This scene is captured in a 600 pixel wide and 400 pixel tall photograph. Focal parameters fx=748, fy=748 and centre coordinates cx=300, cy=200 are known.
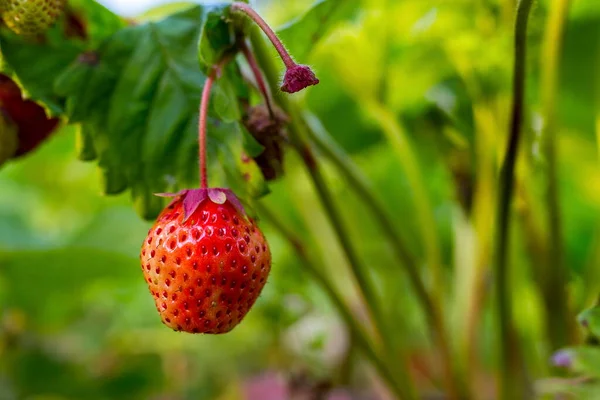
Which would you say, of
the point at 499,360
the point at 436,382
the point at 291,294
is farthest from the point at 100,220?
the point at 499,360

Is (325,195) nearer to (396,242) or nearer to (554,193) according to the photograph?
(396,242)

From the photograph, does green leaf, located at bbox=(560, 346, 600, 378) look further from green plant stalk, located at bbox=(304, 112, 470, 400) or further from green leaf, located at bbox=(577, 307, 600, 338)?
green plant stalk, located at bbox=(304, 112, 470, 400)

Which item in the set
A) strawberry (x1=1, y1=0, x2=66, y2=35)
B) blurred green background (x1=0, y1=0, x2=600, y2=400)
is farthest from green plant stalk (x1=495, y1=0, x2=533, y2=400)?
strawberry (x1=1, y1=0, x2=66, y2=35)

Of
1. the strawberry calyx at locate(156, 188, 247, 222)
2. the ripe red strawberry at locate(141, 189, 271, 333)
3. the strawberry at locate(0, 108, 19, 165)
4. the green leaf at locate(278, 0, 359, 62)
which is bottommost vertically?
the ripe red strawberry at locate(141, 189, 271, 333)

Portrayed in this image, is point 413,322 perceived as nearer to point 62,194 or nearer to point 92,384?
point 92,384

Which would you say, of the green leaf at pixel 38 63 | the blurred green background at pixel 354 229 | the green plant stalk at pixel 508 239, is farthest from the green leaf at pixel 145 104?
the green plant stalk at pixel 508 239

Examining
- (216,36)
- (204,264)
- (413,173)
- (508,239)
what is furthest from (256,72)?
(413,173)
